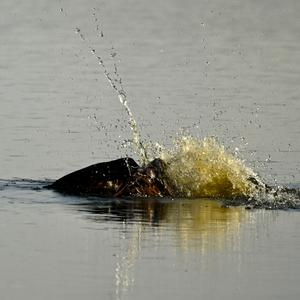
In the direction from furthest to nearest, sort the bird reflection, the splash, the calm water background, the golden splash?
A: the golden splash → the splash → the bird reflection → the calm water background

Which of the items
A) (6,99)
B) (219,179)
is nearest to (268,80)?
(6,99)

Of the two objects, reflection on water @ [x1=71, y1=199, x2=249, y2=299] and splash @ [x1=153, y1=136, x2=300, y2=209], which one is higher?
splash @ [x1=153, y1=136, x2=300, y2=209]

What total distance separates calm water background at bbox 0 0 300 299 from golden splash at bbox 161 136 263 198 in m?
0.65

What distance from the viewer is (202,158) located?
674 inches

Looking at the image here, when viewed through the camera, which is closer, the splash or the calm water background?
the calm water background

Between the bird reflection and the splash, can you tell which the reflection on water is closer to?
the bird reflection

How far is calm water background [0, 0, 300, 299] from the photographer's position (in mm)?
11508

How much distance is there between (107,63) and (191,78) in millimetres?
1960

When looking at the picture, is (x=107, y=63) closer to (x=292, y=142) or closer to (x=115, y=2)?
(x=292, y=142)

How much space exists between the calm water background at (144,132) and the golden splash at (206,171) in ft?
2.13

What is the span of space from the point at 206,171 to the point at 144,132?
357 cm

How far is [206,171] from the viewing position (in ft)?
55.5

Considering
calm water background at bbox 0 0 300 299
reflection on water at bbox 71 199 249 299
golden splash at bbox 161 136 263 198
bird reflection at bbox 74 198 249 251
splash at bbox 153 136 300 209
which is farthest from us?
golden splash at bbox 161 136 263 198

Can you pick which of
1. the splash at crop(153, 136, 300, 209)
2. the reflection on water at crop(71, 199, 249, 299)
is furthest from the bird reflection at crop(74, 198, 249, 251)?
the splash at crop(153, 136, 300, 209)
